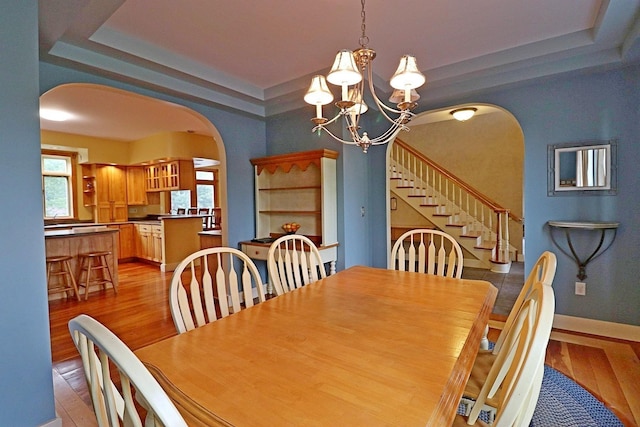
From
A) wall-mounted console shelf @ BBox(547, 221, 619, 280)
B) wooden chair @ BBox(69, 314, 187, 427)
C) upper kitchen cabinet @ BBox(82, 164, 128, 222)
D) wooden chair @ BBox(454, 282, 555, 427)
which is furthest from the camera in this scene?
upper kitchen cabinet @ BBox(82, 164, 128, 222)

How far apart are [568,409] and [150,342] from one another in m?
3.12

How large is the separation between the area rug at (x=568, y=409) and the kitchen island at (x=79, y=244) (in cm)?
474

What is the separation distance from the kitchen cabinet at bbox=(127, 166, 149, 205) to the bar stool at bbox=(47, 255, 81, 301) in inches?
124

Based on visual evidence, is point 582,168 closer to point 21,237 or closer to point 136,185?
point 21,237

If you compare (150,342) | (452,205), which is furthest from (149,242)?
(452,205)

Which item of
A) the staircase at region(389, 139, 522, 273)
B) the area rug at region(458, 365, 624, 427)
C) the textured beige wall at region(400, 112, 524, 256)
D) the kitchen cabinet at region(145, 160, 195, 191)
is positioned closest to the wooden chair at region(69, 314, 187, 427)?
the area rug at region(458, 365, 624, 427)

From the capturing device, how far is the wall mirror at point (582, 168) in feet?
8.88

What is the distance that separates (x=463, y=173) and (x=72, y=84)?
654 cm

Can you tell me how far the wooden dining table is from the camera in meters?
0.77

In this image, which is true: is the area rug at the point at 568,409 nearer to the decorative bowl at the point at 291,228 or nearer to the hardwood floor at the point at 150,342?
the hardwood floor at the point at 150,342

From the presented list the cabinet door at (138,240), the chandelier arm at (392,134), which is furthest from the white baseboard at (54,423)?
the cabinet door at (138,240)

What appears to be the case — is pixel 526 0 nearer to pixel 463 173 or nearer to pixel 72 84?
pixel 72 84

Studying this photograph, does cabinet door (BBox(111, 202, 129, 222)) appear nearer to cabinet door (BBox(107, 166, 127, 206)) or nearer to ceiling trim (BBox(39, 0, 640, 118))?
cabinet door (BBox(107, 166, 127, 206))

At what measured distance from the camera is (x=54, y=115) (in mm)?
4758
